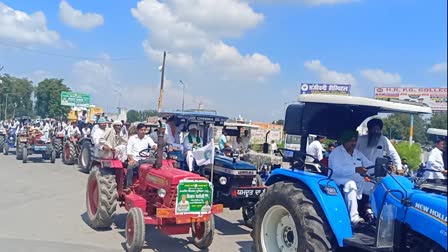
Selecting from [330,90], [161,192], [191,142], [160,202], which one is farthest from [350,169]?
[330,90]

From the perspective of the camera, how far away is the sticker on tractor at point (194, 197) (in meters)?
6.16

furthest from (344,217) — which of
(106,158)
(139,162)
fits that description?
(106,158)

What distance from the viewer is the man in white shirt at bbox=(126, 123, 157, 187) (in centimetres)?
766

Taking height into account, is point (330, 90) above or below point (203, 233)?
above

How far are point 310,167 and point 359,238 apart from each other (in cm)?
133

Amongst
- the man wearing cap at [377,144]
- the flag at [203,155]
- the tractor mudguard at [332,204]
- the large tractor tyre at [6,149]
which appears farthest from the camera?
the large tractor tyre at [6,149]

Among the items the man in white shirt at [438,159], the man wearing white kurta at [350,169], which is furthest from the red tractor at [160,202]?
the man in white shirt at [438,159]

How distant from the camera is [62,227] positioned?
25.3 ft

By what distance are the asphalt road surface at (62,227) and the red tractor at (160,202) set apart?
395mm

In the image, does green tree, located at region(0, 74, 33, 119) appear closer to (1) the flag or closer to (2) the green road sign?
(2) the green road sign

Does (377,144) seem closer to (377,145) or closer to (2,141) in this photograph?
(377,145)

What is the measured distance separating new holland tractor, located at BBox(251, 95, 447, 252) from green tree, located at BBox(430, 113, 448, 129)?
79 centimetres

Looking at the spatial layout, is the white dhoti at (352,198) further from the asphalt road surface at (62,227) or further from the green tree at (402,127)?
the asphalt road surface at (62,227)

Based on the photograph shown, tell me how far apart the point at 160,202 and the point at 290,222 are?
2156mm
